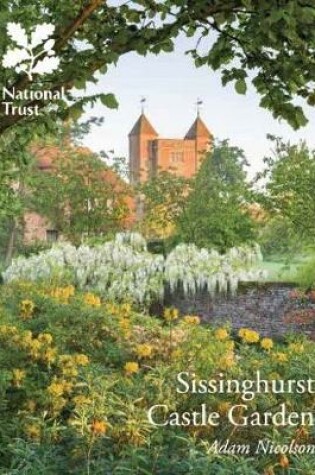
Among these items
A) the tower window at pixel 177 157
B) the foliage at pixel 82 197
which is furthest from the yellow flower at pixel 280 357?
the tower window at pixel 177 157

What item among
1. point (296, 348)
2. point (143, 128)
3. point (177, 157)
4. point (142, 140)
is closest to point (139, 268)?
point (296, 348)

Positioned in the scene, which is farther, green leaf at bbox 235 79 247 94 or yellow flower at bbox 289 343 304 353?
yellow flower at bbox 289 343 304 353

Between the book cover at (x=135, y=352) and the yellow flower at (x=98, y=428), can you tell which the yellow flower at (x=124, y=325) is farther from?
the yellow flower at (x=98, y=428)

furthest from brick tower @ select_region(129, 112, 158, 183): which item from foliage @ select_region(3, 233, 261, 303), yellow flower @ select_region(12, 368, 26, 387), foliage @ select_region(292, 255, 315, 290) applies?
yellow flower @ select_region(12, 368, 26, 387)

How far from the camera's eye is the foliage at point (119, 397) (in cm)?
316

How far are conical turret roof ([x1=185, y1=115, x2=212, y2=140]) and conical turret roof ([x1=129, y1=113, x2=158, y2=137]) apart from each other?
5.73ft

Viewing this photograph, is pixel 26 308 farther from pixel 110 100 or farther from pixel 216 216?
pixel 216 216

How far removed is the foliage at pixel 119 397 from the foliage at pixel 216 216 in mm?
8249

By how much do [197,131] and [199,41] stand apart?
25.1 m

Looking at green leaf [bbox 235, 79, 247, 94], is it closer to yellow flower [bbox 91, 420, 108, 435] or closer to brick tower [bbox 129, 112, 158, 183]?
yellow flower [bbox 91, 420, 108, 435]

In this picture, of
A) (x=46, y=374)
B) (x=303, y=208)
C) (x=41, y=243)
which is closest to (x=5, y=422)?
(x=46, y=374)

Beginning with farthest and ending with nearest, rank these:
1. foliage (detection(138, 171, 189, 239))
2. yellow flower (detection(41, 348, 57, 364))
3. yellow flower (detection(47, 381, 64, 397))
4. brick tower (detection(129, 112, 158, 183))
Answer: brick tower (detection(129, 112, 158, 183)) → foliage (detection(138, 171, 189, 239)) → yellow flower (detection(41, 348, 57, 364)) → yellow flower (detection(47, 381, 64, 397))

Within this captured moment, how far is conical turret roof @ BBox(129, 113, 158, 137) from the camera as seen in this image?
1193 inches

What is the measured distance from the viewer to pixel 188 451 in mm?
3221
